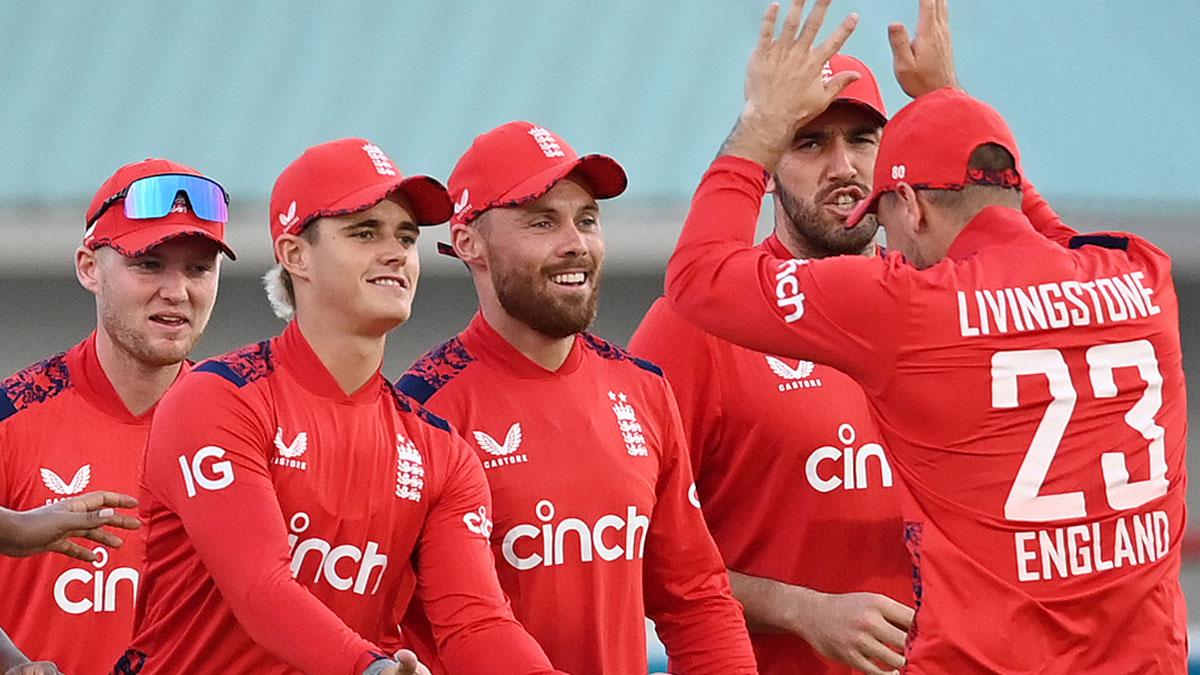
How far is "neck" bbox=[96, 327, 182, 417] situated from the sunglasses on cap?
0.37m

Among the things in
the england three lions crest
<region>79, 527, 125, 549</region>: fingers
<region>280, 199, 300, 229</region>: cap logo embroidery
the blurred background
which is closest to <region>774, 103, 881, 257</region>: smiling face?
the england three lions crest

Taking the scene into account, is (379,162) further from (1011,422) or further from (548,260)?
(1011,422)

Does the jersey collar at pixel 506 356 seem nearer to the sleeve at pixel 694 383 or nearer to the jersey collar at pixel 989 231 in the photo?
the sleeve at pixel 694 383

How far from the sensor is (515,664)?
4.15 m

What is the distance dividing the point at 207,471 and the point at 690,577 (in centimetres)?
130

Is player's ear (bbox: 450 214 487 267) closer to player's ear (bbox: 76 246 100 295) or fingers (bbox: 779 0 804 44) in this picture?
fingers (bbox: 779 0 804 44)

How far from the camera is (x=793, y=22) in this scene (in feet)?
13.7

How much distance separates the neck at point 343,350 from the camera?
14.3 ft

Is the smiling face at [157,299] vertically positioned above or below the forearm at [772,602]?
above

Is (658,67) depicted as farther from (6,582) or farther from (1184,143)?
(6,582)

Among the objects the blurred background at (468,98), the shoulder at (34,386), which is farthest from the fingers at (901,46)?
the blurred background at (468,98)

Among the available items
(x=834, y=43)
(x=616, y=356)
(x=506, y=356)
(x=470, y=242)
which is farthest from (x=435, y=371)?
(x=834, y=43)

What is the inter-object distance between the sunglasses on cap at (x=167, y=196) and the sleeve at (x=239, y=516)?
4.05ft

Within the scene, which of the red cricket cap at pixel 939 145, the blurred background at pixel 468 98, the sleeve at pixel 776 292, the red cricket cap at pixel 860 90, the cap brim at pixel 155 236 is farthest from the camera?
the blurred background at pixel 468 98
